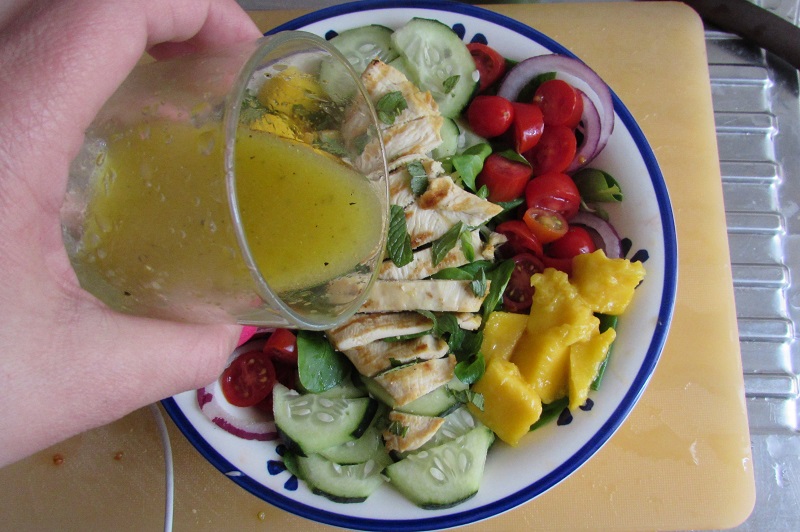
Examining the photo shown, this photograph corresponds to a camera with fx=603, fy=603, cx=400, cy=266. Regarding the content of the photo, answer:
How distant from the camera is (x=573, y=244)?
1.90 metres

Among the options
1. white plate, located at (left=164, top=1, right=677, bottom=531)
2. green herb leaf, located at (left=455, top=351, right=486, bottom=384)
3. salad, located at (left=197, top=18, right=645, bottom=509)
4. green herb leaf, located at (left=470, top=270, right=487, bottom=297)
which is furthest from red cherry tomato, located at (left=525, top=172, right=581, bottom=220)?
green herb leaf, located at (left=455, top=351, right=486, bottom=384)

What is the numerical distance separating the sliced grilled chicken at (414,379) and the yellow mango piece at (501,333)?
0.13 meters

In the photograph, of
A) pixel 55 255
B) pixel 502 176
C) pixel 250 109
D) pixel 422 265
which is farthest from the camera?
pixel 502 176

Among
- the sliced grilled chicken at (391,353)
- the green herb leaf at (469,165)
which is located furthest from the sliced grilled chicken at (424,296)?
the green herb leaf at (469,165)

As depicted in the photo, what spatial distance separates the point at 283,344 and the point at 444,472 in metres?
0.62

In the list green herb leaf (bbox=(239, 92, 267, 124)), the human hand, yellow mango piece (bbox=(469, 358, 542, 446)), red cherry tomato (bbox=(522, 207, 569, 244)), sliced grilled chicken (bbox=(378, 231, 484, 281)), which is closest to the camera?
the human hand

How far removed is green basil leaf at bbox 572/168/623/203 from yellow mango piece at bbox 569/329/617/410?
45cm

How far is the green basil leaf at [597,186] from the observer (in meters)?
1.91

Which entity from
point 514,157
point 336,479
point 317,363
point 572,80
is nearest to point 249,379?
point 317,363

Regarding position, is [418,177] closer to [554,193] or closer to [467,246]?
[467,246]

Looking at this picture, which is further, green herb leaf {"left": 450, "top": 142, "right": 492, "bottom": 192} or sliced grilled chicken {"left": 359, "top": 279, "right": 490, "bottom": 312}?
green herb leaf {"left": 450, "top": 142, "right": 492, "bottom": 192}

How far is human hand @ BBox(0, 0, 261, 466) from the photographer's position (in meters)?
1.02

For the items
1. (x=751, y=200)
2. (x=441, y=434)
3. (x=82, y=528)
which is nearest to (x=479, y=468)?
(x=441, y=434)

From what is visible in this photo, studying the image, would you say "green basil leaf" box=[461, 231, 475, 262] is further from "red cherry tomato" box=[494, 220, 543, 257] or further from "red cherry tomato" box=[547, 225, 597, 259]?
"red cherry tomato" box=[547, 225, 597, 259]
